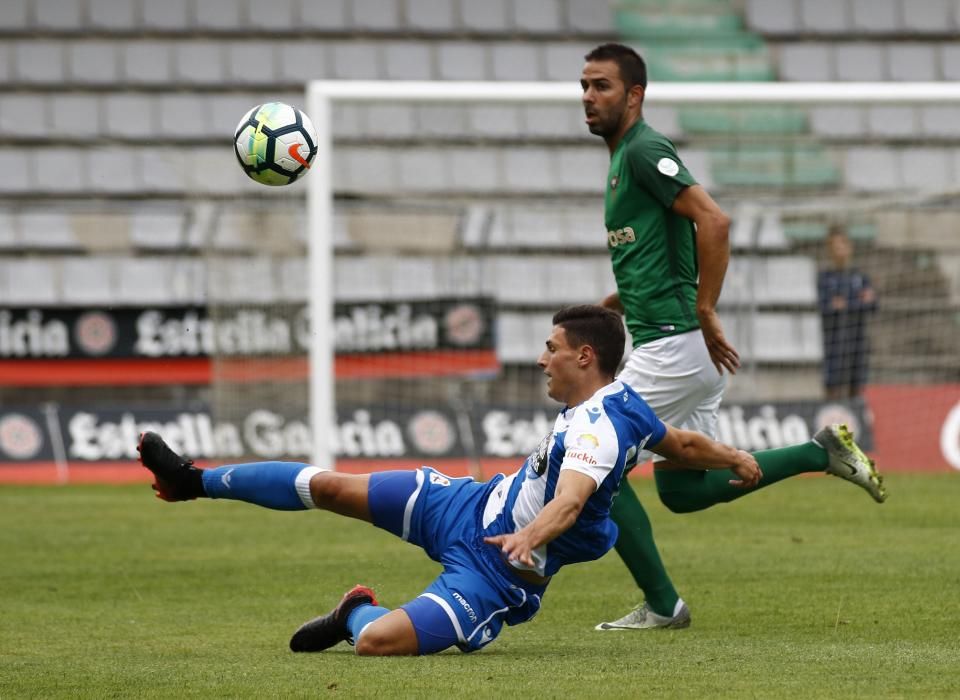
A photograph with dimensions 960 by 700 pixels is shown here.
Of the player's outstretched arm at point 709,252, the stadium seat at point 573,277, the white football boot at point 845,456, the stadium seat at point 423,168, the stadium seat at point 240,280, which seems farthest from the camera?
the stadium seat at point 423,168

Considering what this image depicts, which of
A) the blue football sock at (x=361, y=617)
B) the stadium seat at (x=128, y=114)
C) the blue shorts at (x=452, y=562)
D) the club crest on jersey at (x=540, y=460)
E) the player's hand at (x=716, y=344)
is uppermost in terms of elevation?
the stadium seat at (x=128, y=114)

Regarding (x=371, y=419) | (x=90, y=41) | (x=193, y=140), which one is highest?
(x=90, y=41)

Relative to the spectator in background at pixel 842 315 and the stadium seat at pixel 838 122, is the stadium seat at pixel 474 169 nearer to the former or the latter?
the stadium seat at pixel 838 122

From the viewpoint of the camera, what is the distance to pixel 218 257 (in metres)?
16.1

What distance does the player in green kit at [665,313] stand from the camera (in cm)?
Answer: 637

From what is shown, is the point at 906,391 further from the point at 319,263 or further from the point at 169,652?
the point at 169,652

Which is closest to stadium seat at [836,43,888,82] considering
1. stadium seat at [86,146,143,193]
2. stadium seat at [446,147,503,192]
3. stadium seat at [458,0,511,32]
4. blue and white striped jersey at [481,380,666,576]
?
stadium seat at [458,0,511,32]

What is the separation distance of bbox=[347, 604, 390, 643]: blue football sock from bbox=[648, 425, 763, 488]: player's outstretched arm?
1.13 metres

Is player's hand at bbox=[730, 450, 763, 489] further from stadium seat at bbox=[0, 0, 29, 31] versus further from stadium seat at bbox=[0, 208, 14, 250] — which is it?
stadium seat at bbox=[0, 0, 29, 31]

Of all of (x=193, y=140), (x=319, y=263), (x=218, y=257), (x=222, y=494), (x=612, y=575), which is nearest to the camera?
(x=222, y=494)

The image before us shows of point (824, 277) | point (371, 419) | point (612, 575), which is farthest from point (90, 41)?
point (612, 575)

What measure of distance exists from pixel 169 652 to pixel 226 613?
1.18m

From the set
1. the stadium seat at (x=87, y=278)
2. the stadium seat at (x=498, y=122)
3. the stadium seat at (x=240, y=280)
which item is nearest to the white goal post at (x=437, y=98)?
the stadium seat at (x=240, y=280)

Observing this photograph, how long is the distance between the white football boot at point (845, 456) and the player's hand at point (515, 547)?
190cm
